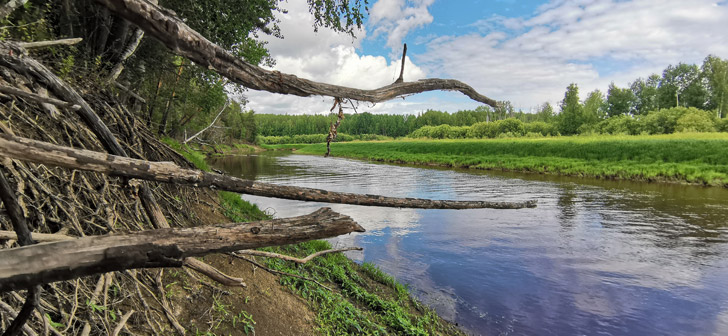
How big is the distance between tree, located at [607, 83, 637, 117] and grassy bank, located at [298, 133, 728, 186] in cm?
3415

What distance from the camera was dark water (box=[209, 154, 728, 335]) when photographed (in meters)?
6.62

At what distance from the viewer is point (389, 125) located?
9531 cm

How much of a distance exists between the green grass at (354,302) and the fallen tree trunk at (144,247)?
3338 mm

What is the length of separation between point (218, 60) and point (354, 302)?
4.95 m

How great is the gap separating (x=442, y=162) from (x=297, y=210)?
88.8 ft

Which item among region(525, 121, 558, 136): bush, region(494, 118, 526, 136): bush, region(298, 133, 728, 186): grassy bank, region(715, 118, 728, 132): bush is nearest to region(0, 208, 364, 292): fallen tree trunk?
region(298, 133, 728, 186): grassy bank

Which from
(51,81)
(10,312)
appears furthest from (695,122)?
(10,312)

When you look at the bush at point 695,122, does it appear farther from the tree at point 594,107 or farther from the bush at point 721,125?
the tree at point 594,107

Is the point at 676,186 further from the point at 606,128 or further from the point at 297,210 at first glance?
the point at 606,128

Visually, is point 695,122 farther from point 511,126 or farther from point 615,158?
point 511,126

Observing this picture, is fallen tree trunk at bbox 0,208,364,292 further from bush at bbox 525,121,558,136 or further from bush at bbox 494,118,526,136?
bush at bbox 494,118,526,136

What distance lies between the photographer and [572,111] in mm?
49938

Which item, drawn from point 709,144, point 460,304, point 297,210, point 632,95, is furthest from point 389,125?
point 460,304

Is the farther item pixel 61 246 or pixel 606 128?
pixel 606 128
